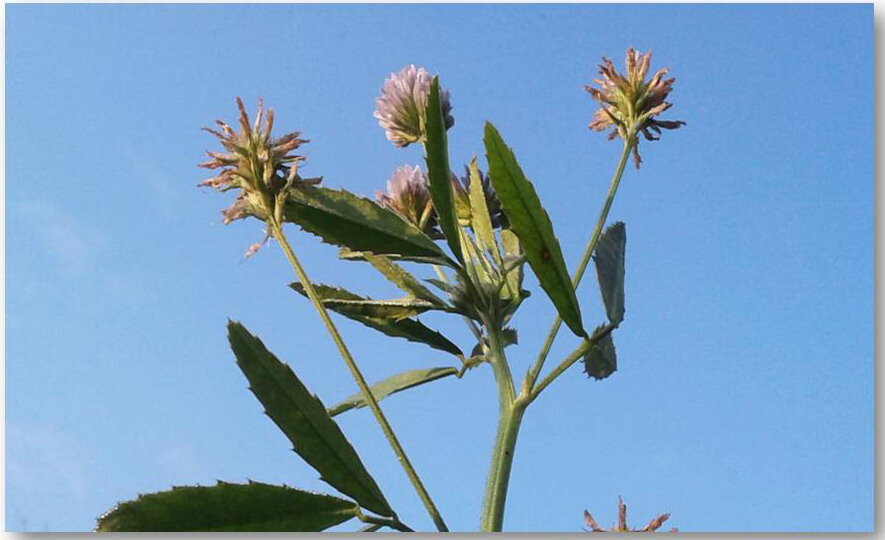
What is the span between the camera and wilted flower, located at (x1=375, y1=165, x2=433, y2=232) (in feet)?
4.27

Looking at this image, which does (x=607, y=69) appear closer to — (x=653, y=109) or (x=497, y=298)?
(x=653, y=109)

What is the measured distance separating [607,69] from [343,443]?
0.69 metres

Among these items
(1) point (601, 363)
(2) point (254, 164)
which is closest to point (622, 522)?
(1) point (601, 363)

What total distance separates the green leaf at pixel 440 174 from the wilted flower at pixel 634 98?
1.13 ft

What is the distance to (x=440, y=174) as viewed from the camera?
1116mm

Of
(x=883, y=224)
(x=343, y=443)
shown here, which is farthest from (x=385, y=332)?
(x=883, y=224)

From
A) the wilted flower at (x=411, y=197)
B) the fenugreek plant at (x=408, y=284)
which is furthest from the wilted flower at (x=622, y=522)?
the wilted flower at (x=411, y=197)

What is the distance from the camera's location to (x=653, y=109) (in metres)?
1.35

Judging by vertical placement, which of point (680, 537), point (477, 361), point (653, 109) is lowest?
point (680, 537)

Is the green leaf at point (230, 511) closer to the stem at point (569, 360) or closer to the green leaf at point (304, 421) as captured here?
the green leaf at point (304, 421)

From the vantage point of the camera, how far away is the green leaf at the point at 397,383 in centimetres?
129

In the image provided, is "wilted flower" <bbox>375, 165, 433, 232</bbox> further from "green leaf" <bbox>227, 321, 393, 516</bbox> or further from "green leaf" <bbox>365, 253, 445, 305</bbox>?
"green leaf" <bbox>227, 321, 393, 516</bbox>

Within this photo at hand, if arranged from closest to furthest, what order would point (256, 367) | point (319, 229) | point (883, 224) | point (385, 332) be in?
point (256, 367) < point (319, 229) < point (385, 332) < point (883, 224)

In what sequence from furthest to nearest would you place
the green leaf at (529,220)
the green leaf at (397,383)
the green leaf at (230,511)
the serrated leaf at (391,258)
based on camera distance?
the green leaf at (397,383) < the serrated leaf at (391,258) < the green leaf at (529,220) < the green leaf at (230,511)
